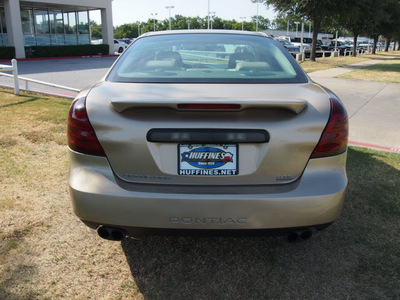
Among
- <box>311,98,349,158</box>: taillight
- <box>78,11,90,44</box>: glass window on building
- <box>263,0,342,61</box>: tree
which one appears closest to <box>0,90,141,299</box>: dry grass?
<box>311,98,349,158</box>: taillight

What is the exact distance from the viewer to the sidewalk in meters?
6.23

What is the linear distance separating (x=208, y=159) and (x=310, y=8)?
1002 inches

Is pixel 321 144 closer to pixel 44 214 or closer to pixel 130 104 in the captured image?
pixel 130 104

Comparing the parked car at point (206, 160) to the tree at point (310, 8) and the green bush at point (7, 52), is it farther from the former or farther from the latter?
the green bush at point (7, 52)

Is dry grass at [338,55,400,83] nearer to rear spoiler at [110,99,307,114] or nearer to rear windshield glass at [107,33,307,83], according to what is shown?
rear windshield glass at [107,33,307,83]

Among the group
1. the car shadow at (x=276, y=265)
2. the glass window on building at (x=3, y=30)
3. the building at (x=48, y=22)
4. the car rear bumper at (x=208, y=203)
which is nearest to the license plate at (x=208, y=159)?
the car rear bumper at (x=208, y=203)

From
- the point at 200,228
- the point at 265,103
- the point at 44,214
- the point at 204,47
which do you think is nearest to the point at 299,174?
the point at 265,103

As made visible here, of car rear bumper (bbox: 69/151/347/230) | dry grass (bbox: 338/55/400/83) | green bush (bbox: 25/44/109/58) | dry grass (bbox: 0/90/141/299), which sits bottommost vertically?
dry grass (bbox: 338/55/400/83)

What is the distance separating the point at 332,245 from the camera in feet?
9.98

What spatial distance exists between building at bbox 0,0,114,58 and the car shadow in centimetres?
2696

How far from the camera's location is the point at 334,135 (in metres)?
2.31

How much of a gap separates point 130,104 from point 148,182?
0.46 metres

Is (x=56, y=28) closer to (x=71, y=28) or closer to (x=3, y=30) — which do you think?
(x=71, y=28)

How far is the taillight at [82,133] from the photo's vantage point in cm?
227
